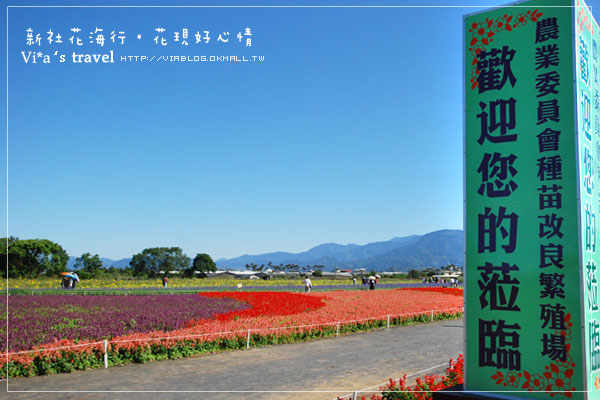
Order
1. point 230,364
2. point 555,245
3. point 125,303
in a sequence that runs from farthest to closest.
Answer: point 125,303, point 230,364, point 555,245

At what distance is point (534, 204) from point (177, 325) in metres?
12.7

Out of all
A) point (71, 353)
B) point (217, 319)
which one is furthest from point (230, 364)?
point (217, 319)

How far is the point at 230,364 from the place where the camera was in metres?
13.1

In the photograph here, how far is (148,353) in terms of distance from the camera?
525 inches

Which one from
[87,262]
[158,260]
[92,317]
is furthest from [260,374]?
[158,260]

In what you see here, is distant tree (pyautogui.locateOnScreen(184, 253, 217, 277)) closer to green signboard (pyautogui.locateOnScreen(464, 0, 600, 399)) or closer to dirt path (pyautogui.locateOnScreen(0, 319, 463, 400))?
dirt path (pyautogui.locateOnScreen(0, 319, 463, 400))

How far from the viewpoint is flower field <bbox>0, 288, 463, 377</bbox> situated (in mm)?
12242

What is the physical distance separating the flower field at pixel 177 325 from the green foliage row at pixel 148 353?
0.07 feet

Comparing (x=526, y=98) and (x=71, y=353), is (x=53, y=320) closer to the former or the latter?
(x=71, y=353)

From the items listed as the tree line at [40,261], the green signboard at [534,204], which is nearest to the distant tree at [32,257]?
the tree line at [40,261]

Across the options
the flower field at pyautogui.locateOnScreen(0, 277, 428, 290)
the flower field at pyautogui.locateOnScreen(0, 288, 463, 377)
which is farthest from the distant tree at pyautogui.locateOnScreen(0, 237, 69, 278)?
the flower field at pyautogui.locateOnScreen(0, 288, 463, 377)

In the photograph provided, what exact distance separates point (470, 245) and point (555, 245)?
3.21 ft

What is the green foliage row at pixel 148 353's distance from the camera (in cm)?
1162

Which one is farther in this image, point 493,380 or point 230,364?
A: point 230,364
